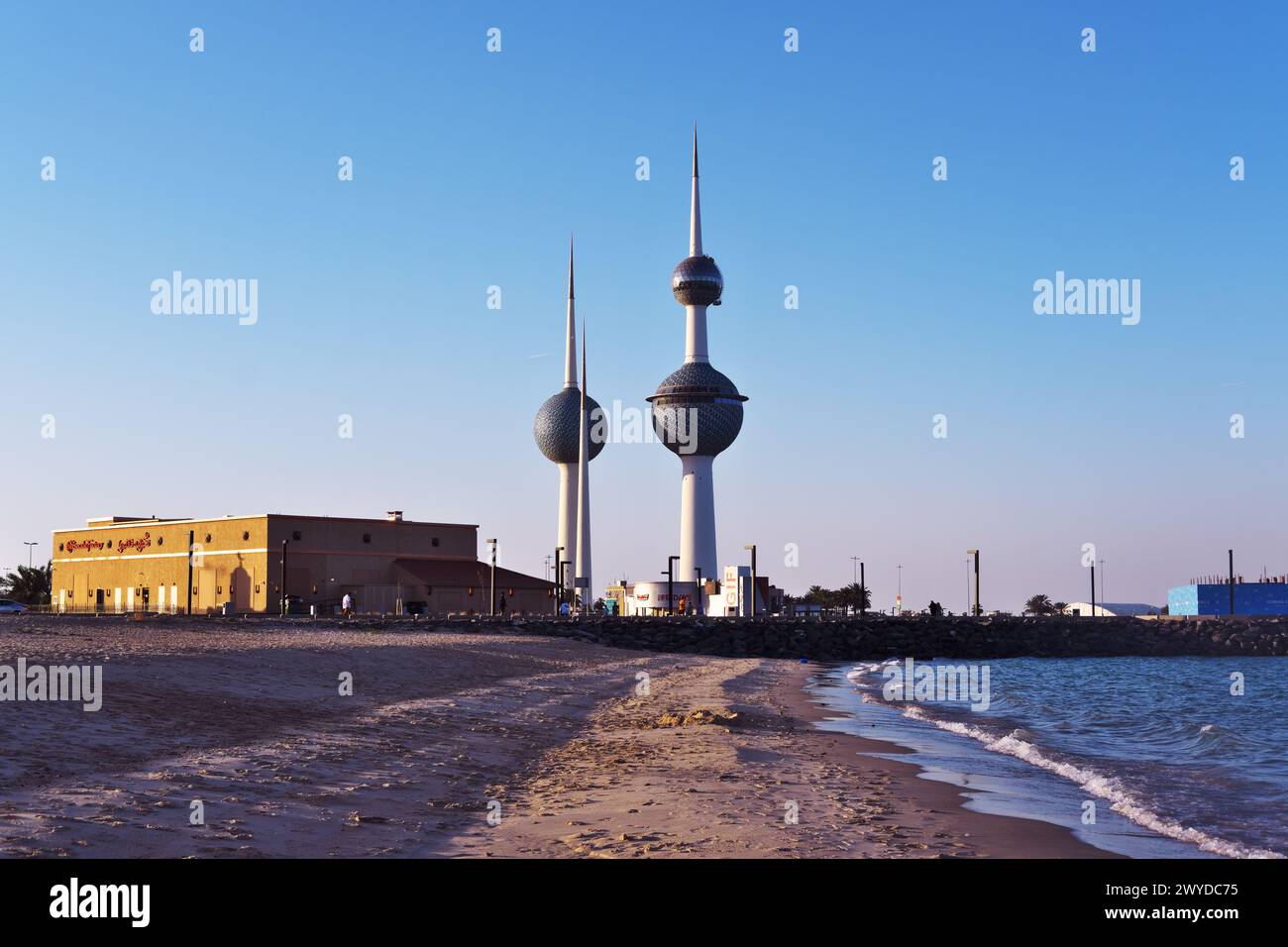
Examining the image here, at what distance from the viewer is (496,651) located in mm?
44250

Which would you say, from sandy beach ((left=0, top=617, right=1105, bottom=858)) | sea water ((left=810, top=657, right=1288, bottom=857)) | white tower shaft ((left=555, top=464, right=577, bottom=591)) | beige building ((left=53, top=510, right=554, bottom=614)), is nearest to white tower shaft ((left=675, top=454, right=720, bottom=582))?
white tower shaft ((left=555, top=464, right=577, bottom=591))

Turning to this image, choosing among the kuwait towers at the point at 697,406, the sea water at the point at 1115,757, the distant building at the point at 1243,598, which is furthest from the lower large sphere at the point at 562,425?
the sea water at the point at 1115,757

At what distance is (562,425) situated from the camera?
609 ft

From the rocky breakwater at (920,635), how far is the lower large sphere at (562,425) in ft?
299

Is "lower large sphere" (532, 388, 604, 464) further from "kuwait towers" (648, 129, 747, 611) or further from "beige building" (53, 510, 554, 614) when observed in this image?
"beige building" (53, 510, 554, 614)

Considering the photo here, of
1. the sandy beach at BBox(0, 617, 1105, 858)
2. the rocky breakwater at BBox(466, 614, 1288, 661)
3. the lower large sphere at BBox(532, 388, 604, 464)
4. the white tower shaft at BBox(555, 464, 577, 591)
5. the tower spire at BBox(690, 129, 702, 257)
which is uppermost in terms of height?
the tower spire at BBox(690, 129, 702, 257)

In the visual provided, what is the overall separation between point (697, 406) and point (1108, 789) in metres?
161

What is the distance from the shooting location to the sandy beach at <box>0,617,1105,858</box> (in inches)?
384

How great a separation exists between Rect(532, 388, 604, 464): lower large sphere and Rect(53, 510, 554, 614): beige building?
73863 millimetres

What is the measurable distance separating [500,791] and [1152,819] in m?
7.68

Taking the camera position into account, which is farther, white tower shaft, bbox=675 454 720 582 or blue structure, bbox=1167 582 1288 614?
white tower shaft, bbox=675 454 720 582
